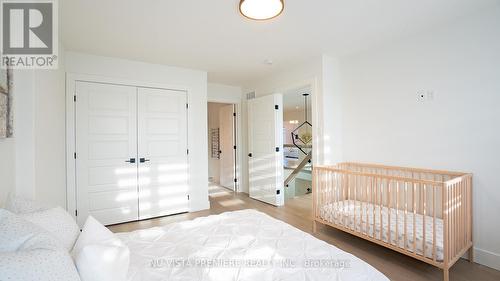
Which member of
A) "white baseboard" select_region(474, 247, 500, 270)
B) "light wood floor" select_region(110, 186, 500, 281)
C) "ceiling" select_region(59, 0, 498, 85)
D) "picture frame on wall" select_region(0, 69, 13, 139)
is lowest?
"light wood floor" select_region(110, 186, 500, 281)

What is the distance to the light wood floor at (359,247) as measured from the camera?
1970mm

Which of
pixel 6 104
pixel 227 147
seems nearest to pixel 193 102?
pixel 227 147

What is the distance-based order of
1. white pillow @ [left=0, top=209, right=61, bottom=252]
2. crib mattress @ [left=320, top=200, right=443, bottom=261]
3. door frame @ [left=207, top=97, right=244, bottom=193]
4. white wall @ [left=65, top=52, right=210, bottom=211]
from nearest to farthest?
white pillow @ [left=0, top=209, right=61, bottom=252], crib mattress @ [left=320, top=200, right=443, bottom=261], white wall @ [left=65, top=52, right=210, bottom=211], door frame @ [left=207, top=97, right=244, bottom=193]

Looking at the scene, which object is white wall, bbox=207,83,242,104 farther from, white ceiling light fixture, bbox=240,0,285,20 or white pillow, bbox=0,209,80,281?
white pillow, bbox=0,209,80,281

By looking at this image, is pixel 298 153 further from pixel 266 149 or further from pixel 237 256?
pixel 237 256

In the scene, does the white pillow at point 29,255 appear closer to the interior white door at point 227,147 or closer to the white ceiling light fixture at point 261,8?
the white ceiling light fixture at point 261,8

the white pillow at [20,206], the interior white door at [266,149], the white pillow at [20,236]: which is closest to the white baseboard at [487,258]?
the interior white door at [266,149]

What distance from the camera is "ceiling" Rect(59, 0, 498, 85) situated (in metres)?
2.03

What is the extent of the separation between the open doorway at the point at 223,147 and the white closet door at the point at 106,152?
2.32 meters

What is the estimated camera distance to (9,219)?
925 millimetres

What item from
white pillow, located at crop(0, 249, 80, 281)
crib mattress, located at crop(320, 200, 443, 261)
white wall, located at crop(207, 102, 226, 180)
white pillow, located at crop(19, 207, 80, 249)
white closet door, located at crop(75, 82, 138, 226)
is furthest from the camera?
white wall, located at crop(207, 102, 226, 180)

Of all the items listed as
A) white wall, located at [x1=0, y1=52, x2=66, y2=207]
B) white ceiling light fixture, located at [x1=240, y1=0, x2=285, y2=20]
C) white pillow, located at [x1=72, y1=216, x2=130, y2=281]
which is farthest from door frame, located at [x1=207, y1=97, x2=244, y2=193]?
white pillow, located at [x1=72, y1=216, x2=130, y2=281]

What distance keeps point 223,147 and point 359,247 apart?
392 cm

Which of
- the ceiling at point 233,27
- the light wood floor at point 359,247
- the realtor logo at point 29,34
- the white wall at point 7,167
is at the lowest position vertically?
the light wood floor at point 359,247
